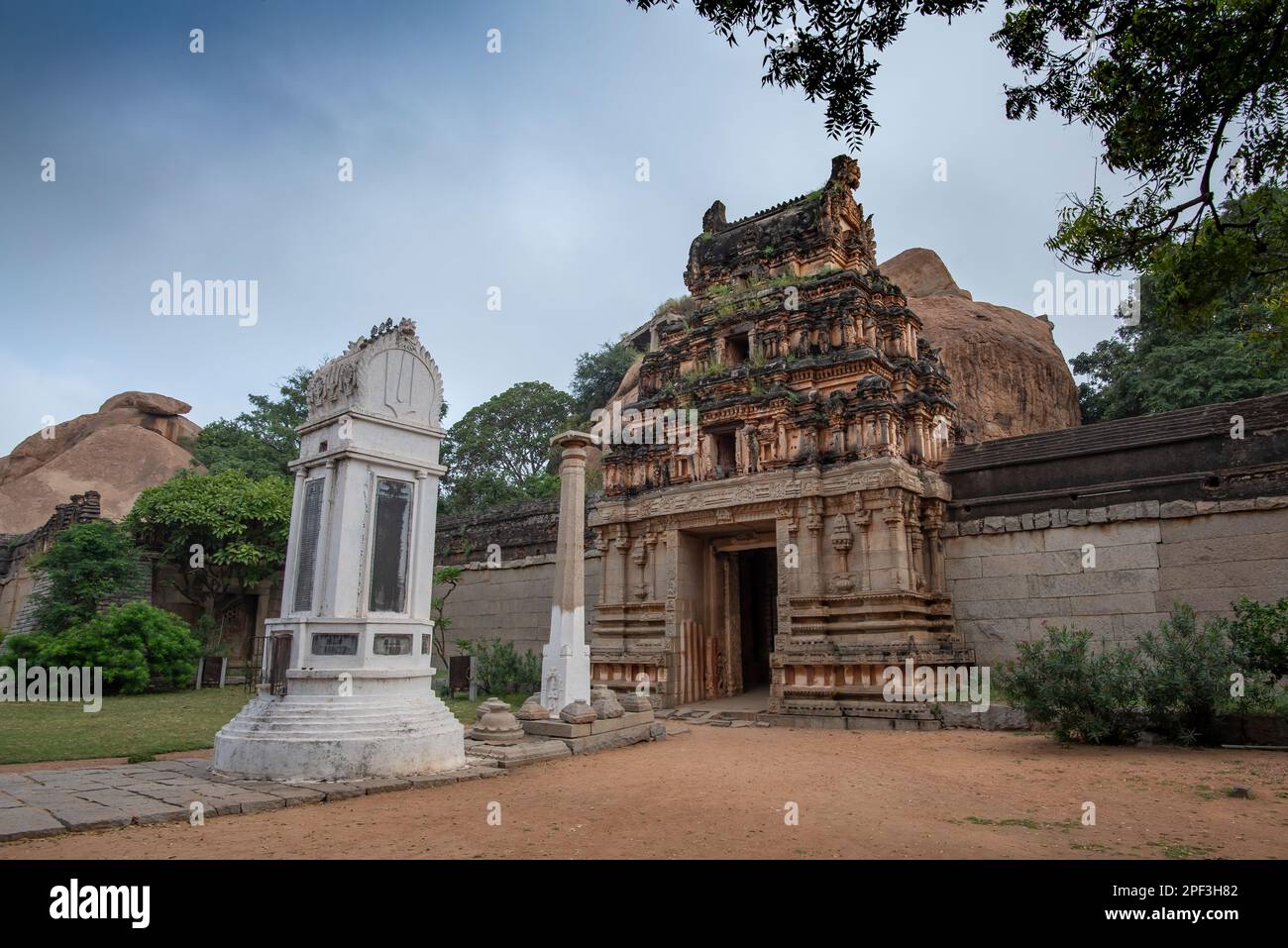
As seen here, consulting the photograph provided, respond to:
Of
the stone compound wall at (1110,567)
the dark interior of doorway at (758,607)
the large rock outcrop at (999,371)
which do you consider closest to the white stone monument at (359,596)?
the stone compound wall at (1110,567)

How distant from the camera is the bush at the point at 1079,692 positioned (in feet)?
30.7

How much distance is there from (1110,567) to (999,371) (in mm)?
15471

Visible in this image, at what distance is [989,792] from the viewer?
23.0ft

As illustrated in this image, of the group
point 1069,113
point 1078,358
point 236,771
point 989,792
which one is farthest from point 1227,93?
point 1078,358

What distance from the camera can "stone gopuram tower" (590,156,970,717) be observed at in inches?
567

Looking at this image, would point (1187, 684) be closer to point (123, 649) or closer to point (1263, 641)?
point (1263, 641)

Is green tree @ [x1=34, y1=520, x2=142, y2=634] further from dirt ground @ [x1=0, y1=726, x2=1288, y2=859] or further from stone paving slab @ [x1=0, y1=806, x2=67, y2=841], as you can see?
dirt ground @ [x1=0, y1=726, x2=1288, y2=859]

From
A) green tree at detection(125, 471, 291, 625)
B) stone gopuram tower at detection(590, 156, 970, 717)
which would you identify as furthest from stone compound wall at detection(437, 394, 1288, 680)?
green tree at detection(125, 471, 291, 625)

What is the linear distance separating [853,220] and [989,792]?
15115 millimetres

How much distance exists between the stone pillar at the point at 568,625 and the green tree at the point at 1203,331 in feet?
26.9

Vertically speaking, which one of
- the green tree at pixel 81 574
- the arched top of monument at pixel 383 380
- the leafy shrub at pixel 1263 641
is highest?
the arched top of monument at pixel 383 380

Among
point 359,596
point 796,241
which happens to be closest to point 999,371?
point 796,241

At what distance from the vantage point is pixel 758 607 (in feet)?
63.5

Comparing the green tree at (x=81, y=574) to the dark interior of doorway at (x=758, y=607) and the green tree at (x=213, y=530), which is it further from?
the dark interior of doorway at (x=758, y=607)
